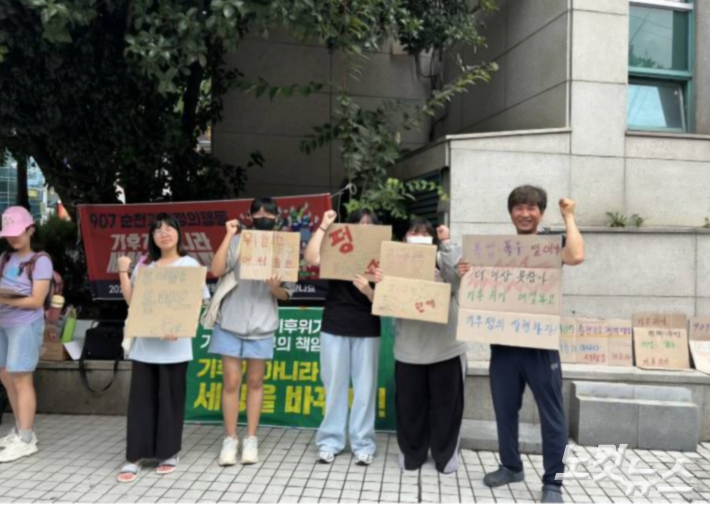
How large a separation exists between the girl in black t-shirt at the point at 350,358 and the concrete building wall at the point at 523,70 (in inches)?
127

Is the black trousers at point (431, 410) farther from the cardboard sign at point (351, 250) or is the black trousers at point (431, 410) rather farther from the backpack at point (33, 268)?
the backpack at point (33, 268)

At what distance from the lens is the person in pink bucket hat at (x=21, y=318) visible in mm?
4480

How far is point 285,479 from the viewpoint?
165 inches

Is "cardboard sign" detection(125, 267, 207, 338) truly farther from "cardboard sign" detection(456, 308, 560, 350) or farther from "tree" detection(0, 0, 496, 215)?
"cardboard sign" detection(456, 308, 560, 350)

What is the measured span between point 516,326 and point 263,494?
2.04 meters

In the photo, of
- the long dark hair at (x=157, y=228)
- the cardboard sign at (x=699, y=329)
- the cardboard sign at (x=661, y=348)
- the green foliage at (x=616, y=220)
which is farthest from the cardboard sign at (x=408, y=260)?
the cardboard sign at (x=699, y=329)

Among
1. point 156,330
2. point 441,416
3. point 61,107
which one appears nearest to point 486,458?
point 441,416

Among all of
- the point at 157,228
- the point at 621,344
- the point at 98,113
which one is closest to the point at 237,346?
the point at 157,228

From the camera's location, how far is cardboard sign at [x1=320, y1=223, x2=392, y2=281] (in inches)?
167

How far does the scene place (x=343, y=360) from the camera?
14.4 feet

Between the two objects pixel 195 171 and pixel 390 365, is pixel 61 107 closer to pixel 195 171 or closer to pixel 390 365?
pixel 195 171

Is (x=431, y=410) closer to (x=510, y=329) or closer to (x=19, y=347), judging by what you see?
(x=510, y=329)

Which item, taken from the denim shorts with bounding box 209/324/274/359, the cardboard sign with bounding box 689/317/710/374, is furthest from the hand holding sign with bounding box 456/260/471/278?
the cardboard sign with bounding box 689/317/710/374

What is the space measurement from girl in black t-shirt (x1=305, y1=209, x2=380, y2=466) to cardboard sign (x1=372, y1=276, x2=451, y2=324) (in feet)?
0.72
